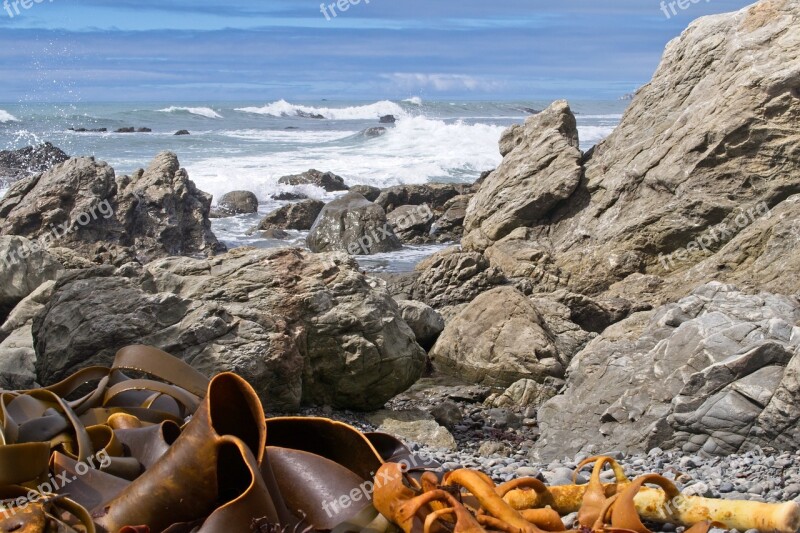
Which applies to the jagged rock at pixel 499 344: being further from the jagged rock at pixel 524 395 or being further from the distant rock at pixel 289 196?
the distant rock at pixel 289 196

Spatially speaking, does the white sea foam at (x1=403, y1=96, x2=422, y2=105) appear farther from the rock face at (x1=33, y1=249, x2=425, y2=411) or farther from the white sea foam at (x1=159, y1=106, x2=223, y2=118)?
the rock face at (x1=33, y1=249, x2=425, y2=411)

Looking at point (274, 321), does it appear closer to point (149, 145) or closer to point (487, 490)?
point (487, 490)

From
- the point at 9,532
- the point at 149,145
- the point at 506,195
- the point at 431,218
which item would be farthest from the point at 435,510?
the point at 149,145

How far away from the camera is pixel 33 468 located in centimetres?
226

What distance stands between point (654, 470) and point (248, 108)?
76676 millimetres

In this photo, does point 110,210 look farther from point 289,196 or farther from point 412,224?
point 289,196

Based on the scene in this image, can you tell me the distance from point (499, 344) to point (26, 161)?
2341 cm

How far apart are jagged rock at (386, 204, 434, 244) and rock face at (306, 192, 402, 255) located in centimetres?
104

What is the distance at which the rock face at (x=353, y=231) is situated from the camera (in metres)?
18.9

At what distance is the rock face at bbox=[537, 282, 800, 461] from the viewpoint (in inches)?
217

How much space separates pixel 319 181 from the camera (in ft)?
101

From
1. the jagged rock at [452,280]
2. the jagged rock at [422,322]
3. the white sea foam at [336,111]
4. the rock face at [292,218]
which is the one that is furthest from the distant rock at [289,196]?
the white sea foam at [336,111]

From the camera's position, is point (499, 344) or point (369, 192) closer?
point (499, 344)

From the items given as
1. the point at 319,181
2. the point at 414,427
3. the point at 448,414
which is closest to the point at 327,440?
the point at 414,427
